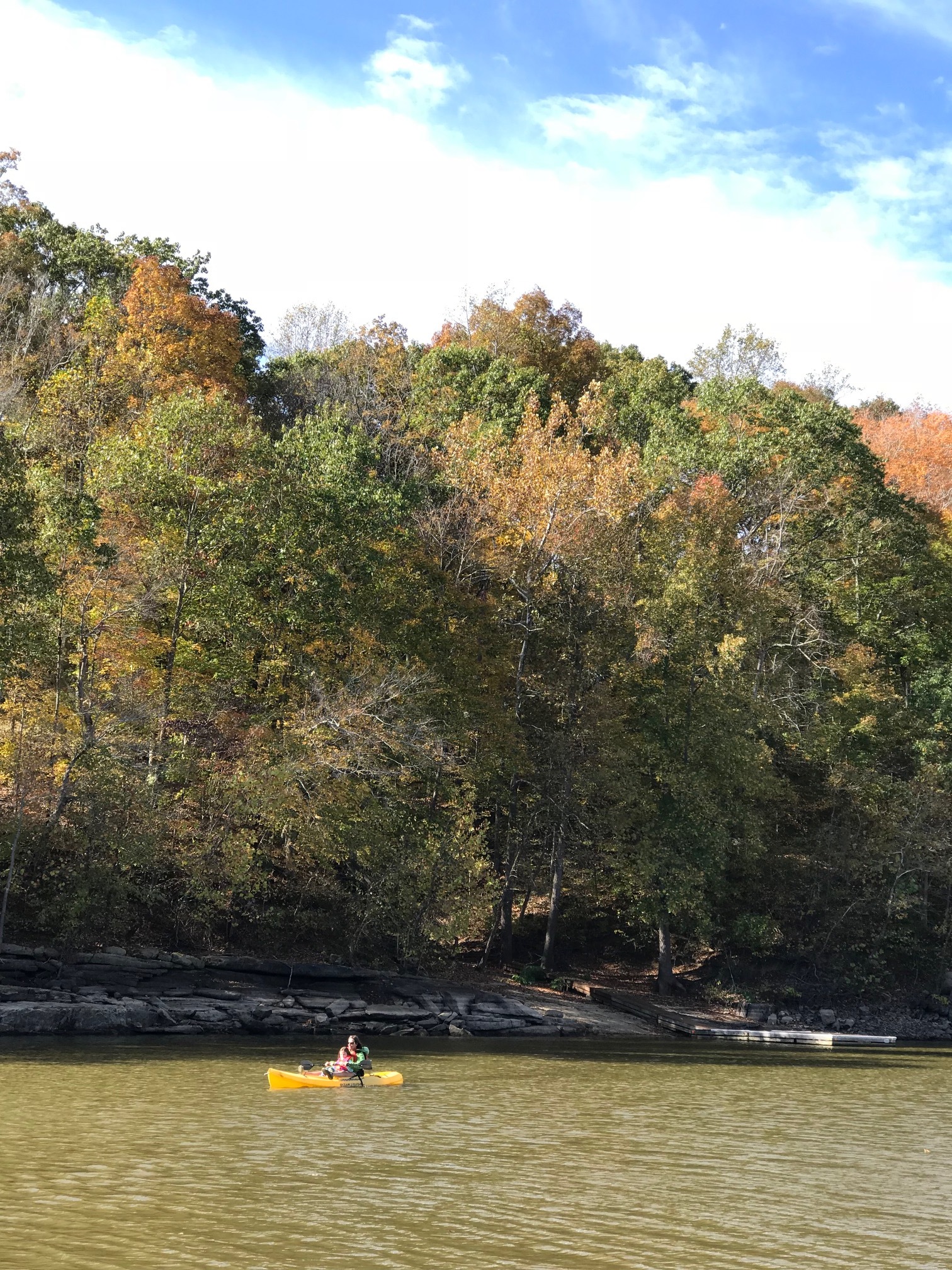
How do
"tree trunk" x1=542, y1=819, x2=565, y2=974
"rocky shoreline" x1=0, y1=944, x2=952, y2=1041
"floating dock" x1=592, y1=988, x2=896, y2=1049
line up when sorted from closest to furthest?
"rocky shoreline" x1=0, y1=944, x2=952, y2=1041, "floating dock" x1=592, y1=988, x2=896, y2=1049, "tree trunk" x1=542, y1=819, x2=565, y2=974

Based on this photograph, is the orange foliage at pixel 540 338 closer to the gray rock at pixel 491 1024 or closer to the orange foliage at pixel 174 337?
the orange foliage at pixel 174 337

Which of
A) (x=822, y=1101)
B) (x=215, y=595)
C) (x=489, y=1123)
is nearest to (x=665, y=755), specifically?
(x=215, y=595)

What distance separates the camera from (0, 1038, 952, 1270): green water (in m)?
13.2

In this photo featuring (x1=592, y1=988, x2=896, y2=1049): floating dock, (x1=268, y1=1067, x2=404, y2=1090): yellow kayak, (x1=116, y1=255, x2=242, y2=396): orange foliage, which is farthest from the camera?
(x1=116, y1=255, x2=242, y2=396): orange foliage

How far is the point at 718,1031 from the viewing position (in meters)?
45.2

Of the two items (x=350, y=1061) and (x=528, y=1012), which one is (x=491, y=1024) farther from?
(x=350, y=1061)

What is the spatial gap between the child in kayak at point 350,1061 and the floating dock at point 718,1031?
20425 mm

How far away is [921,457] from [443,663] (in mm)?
43504

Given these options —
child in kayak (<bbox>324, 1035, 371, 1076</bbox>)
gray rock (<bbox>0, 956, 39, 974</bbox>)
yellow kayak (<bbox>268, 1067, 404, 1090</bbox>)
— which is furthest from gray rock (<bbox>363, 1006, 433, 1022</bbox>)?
yellow kayak (<bbox>268, 1067, 404, 1090</bbox>)

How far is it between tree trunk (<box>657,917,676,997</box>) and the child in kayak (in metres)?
24.4

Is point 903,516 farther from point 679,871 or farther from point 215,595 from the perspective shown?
point 215,595

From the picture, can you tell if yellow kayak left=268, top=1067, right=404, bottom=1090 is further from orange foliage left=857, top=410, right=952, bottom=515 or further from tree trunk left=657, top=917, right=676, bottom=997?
orange foliage left=857, top=410, right=952, bottom=515

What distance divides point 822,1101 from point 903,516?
131 feet

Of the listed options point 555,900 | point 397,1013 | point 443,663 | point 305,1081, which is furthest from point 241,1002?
point 555,900
